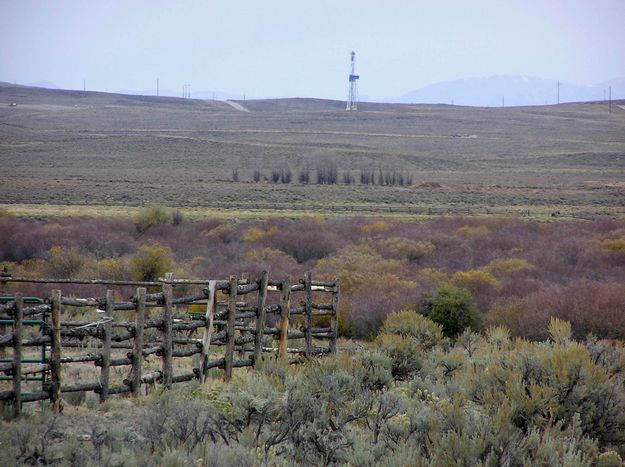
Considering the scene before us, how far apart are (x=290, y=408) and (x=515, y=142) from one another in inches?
4415

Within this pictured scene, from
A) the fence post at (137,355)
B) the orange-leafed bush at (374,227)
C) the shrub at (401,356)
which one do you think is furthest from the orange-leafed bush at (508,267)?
the fence post at (137,355)

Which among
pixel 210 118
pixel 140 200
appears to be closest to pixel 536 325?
pixel 140 200

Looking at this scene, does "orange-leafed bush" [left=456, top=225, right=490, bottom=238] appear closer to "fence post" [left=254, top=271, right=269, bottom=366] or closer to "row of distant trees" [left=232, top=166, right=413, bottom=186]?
"fence post" [left=254, top=271, right=269, bottom=366]

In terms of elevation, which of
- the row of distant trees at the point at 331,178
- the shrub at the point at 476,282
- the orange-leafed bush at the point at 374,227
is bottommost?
the shrub at the point at 476,282

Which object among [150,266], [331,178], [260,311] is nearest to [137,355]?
[260,311]

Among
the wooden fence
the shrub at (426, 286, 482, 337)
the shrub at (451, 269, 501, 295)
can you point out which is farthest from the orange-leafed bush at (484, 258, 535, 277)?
the wooden fence

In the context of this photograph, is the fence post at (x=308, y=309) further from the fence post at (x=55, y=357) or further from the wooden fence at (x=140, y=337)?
the fence post at (x=55, y=357)

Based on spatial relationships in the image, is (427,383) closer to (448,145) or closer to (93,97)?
(448,145)

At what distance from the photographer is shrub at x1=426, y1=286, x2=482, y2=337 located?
1825cm

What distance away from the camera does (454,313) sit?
18.2 meters

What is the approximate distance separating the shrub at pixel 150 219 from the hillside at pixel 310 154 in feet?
46.2

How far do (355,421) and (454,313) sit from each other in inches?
374

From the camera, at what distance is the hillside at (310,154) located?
60.8 metres

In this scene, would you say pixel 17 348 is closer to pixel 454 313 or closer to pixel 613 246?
pixel 454 313
